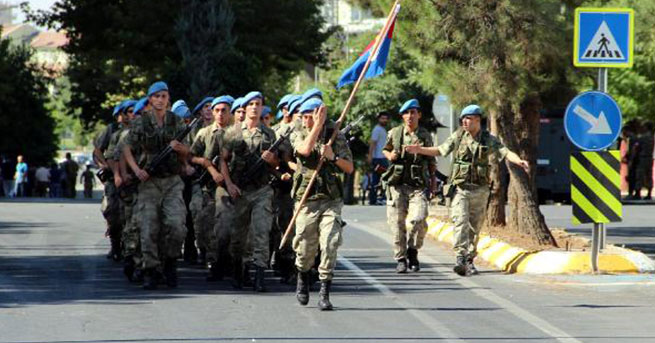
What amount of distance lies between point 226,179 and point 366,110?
35384mm

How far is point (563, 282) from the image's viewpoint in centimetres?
1398

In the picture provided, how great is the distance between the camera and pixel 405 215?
51.1ft

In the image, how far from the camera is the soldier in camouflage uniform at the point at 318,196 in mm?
11883

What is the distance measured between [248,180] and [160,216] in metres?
0.88

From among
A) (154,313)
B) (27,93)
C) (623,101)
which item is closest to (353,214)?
(154,313)

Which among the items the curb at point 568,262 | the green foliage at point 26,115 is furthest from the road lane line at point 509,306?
the green foliage at point 26,115

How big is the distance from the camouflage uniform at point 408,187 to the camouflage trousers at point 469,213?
0.41 meters

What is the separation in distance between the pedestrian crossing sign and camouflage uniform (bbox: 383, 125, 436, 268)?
6.47ft

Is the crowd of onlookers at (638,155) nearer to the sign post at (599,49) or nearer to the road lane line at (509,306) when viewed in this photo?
the road lane line at (509,306)

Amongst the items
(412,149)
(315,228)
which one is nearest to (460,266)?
(412,149)

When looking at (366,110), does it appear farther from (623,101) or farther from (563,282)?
(563,282)

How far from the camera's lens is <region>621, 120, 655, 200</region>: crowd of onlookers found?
108 ft

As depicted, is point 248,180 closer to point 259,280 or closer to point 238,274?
point 238,274

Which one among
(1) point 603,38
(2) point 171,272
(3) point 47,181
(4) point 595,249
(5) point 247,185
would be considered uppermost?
(1) point 603,38
